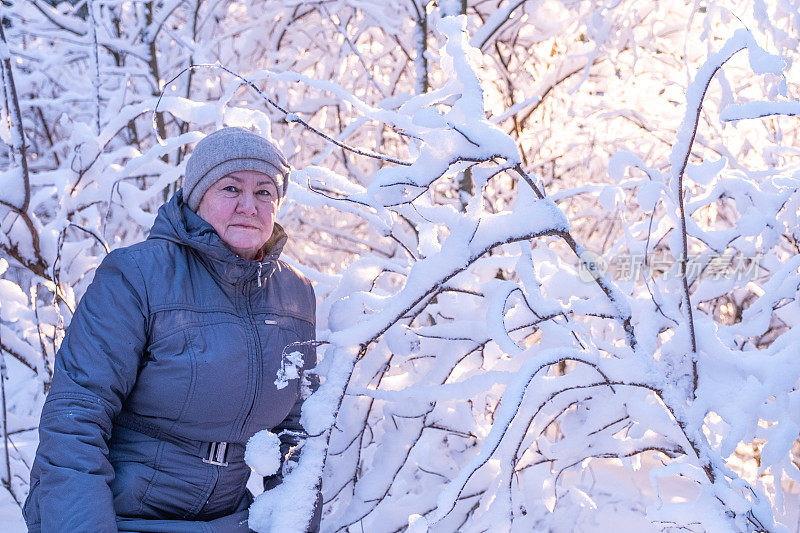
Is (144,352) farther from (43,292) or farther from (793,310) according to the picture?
A: (43,292)

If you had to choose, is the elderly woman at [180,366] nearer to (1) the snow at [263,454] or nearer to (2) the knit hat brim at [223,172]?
(2) the knit hat brim at [223,172]

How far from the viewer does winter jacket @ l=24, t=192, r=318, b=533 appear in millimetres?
1411

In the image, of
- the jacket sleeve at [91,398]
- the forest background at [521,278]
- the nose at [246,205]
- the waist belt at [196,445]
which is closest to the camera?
the forest background at [521,278]

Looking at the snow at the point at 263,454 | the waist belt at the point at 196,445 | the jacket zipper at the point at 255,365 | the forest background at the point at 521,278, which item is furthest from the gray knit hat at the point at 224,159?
the snow at the point at 263,454

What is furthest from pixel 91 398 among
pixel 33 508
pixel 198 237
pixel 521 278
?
pixel 521 278

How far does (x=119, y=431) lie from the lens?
5.19 ft

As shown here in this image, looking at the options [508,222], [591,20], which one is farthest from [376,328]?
[591,20]

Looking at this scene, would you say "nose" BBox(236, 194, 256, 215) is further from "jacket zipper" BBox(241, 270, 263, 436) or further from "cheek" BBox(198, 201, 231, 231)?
"jacket zipper" BBox(241, 270, 263, 436)

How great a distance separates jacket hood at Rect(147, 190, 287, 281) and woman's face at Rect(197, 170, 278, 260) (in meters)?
0.03

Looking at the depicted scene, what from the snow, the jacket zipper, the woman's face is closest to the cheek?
the woman's face

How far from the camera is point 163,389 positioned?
1531 mm

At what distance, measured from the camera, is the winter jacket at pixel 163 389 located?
4.63ft

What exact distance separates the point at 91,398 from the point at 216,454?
0.34 metres

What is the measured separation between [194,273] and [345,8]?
2.78 m
